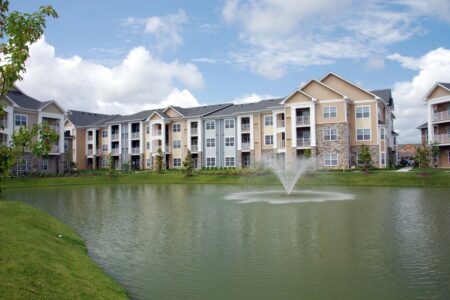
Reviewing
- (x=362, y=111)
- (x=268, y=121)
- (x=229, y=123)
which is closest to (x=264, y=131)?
(x=268, y=121)

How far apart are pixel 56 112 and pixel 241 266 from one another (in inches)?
2101

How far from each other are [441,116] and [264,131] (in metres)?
21.5

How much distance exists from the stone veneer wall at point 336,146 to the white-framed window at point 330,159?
0.35 meters

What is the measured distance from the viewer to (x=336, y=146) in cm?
4825

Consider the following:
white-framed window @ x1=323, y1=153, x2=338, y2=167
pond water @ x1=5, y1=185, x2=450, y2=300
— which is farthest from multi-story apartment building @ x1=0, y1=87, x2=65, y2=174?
pond water @ x1=5, y1=185, x2=450, y2=300

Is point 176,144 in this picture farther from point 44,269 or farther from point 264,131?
point 44,269

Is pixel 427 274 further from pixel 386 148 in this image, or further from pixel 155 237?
pixel 386 148

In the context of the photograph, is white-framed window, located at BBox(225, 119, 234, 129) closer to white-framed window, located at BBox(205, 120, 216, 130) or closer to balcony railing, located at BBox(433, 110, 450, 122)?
white-framed window, located at BBox(205, 120, 216, 130)

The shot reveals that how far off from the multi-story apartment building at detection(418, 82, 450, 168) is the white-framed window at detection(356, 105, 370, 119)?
6346mm

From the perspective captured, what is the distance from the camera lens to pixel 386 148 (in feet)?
158

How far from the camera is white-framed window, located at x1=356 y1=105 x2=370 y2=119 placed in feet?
159

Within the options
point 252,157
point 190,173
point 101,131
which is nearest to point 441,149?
point 252,157

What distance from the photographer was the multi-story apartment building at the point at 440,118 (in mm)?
44531

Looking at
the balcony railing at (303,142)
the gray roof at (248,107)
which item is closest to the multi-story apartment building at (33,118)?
the gray roof at (248,107)
